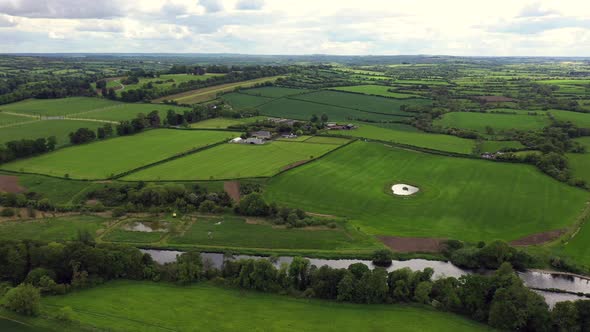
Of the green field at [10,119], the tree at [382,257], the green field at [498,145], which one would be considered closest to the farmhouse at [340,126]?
the green field at [498,145]

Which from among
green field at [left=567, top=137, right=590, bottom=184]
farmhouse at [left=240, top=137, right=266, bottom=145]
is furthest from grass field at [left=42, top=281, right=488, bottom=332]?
farmhouse at [left=240, top=137, right=266, bottom=145]

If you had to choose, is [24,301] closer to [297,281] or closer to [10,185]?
[297,281]

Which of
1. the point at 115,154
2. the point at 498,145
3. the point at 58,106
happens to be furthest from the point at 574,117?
the point at 58,106

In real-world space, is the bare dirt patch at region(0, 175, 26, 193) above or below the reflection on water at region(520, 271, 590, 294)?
above

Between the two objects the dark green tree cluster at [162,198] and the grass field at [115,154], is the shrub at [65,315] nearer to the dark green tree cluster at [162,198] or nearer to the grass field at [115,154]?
the dark green tree cluster at [162,198]

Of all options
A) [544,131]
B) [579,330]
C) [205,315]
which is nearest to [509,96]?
[544,131]

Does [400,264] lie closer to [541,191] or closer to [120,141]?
[541,191]

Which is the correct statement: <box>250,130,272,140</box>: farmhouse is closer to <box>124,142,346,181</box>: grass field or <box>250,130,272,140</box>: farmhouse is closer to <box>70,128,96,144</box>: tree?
<box>124,142,346,181</box>: grass field
